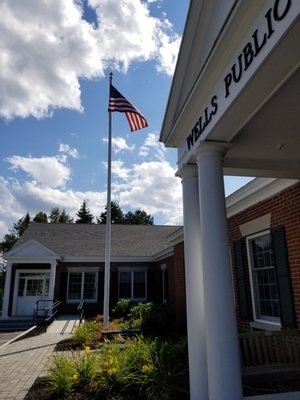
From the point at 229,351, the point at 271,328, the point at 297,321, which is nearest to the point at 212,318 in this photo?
the point at 229,351

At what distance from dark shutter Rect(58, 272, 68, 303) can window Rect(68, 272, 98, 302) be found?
0.22 metres

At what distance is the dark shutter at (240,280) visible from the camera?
8414 millimetres

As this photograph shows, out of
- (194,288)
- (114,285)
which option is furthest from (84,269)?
(194,288)

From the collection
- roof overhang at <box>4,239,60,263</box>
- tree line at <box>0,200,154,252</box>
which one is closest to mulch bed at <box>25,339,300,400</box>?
roof overhang at <box>4,239,60,263</box>

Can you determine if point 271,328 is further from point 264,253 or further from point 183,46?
point 183,46

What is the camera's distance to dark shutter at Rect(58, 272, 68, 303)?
19.9 meters

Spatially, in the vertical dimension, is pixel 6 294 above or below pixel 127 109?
below

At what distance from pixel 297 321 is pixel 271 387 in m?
1.66

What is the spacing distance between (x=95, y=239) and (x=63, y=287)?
4.53 meters

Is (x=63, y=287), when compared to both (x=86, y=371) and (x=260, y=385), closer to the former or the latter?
(x=86, y=371)

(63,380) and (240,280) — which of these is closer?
(63,380)

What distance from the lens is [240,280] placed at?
864 centimetres

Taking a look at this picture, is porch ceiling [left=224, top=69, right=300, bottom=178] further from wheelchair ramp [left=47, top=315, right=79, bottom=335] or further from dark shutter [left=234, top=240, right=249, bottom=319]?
wheelchair ramp [left=47, top=315, right=79, bottom=335]

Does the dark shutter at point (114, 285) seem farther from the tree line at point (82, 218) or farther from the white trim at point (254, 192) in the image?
the tree line at point (82, 218)
